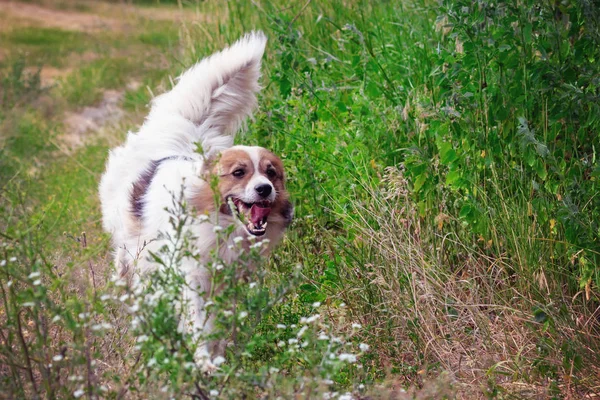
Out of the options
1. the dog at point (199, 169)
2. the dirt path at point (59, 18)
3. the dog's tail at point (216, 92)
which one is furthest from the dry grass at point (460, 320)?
the dirt path at point (59, 18)

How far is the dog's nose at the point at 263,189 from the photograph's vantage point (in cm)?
455

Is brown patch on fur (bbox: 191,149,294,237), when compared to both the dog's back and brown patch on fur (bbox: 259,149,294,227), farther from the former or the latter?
the dog's back

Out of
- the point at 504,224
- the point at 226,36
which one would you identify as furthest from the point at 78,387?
the point at 226,36

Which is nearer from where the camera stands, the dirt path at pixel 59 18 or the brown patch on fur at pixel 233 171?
the brown patch on fur at pixel 233 171

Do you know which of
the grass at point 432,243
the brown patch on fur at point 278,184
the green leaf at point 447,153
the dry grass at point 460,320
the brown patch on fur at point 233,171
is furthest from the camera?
the brown patch on fur at point 278,184

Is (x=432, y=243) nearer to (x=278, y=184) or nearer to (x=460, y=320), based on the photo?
(x=460, y=320)

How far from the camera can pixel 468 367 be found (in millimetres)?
3961

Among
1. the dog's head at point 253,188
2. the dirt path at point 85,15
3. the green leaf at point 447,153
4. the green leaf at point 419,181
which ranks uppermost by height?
the green leaf at point 447,153

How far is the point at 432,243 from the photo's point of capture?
14.8 ft

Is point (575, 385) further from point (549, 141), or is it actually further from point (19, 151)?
point (19, 151)

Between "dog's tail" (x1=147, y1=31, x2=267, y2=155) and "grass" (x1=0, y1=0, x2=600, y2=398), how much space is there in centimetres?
30

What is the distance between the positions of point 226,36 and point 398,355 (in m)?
4.13

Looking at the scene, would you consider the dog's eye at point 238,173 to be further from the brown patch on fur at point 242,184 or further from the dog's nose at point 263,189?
the dog's nose at point 263,189

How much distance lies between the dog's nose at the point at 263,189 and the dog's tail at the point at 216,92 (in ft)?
3.08
